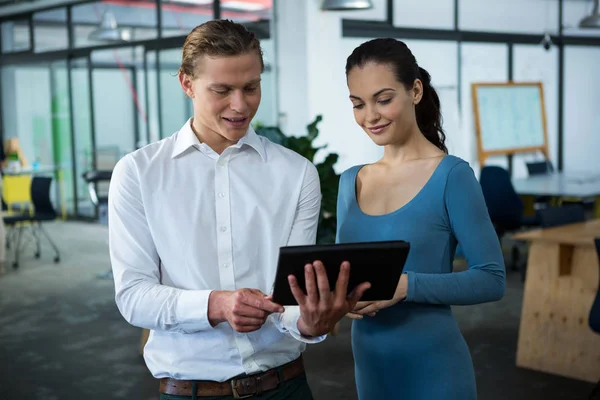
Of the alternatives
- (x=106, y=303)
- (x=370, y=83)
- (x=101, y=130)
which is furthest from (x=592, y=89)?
(x=370, y=83)

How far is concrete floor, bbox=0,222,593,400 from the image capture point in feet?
13.7

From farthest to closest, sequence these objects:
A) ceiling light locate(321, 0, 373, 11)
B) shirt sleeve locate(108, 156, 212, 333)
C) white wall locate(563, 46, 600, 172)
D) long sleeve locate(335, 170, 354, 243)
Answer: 1. white wall locate(563, 46, 600, 172)
2. ceiling light locate(321, 0, 373, 11)
3. long sleeve locate(335, 170, 354, 243)
4. shirt sleeve locate(108, 156, 212, 333)

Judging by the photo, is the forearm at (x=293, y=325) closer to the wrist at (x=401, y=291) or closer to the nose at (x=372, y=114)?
the wrist at (x=401, y=291)

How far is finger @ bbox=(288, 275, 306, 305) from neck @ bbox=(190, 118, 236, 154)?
386 mm

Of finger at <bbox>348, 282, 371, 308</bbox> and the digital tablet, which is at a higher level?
the digital tablet

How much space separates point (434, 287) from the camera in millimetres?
1703

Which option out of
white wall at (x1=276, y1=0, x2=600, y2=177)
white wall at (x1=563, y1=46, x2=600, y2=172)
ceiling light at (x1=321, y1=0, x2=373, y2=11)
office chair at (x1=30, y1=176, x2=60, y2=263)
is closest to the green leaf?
ceiling light at (x1=321, y1=0, x2=373, y2=11)

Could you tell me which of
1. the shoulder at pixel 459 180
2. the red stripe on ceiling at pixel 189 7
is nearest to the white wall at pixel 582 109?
the red stripe on ceiling at pixel 189 7

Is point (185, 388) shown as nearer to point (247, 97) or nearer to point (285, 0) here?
point (247, 97)

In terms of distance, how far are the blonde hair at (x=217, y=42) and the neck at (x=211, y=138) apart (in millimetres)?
115

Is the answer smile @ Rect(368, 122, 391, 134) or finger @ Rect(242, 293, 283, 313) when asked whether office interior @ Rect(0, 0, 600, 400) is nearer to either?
smile @ Rect(368, 122, 391, 134)

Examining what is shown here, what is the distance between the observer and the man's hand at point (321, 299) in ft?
4.44

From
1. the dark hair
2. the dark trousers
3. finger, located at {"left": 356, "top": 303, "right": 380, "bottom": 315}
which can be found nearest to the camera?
the dark trousers

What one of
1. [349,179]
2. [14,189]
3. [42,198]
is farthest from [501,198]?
[14,189]
